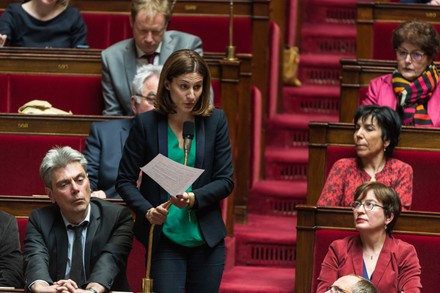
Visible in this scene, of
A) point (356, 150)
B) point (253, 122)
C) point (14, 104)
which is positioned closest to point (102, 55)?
point (14, 104)

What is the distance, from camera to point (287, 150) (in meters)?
2.53

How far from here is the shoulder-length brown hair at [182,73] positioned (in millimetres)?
1602

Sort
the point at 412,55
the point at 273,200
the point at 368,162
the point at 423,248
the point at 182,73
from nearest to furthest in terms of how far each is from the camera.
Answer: the point at 182,73
the point at 423,248
the point at 368,162
the point at 412,55
the point at 273,200

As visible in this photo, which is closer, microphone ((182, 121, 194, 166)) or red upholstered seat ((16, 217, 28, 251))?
microphone ((182, 121, 194, 166))

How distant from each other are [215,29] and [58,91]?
39 centimetres

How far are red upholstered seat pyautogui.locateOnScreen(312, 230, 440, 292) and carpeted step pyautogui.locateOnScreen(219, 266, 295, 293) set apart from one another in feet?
0.87

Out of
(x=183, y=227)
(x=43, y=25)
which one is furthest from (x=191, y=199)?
(x=43, y=25)

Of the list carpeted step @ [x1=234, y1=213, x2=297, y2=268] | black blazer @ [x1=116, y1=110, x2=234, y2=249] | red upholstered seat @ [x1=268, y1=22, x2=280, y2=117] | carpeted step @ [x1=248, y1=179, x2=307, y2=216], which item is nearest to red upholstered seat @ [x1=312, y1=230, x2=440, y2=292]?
black blazer @ [x1=116, y1=110, x2=234, y2=249]

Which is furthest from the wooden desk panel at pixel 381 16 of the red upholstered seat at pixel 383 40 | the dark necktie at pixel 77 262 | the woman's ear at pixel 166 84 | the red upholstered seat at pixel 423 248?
the dark necktie at pixel 77 262

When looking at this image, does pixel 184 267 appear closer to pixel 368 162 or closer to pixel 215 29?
pixel 368 162

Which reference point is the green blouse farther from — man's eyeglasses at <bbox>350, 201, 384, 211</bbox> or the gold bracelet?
man's eyeglasses at <bbox>350, 201, 384, 211</bbox>

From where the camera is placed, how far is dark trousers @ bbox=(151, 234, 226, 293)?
1.58m

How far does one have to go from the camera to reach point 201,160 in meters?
1.60

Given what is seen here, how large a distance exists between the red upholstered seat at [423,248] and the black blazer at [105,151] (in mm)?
349
